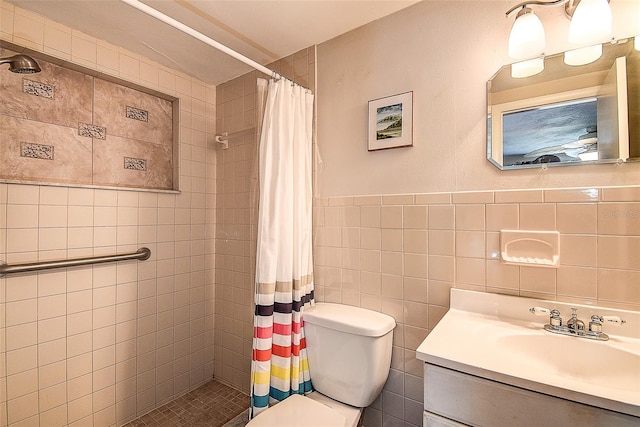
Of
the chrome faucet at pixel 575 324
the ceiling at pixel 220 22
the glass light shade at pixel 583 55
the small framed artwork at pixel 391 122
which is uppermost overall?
the ceiling at pixel 220 22

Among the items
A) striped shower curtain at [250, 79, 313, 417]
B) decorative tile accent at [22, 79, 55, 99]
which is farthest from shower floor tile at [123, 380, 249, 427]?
decorative tile accent at [22, 79, 55, 99]

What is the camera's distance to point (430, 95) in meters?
1.30

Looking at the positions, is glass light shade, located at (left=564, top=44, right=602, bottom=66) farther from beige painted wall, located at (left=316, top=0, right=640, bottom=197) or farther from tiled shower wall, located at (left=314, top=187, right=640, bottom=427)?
tiled shower wall, located at (left=314, top=187, right=640, bottom=427)

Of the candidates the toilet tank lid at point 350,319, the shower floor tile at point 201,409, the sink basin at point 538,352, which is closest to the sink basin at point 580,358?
the sink basin at point 538,352

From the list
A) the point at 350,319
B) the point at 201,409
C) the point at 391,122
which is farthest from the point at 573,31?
the point at 201,409

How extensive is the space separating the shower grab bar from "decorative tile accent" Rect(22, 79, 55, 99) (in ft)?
2.74

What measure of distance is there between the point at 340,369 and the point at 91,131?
6.00 feet

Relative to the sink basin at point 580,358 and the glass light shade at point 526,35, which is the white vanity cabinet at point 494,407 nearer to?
the sink basin at point 580,358

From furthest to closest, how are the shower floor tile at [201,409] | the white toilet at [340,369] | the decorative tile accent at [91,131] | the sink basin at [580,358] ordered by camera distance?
1. the shower floor tile at [201,409]
2. the decorative tile accent at [91,131]
3. the white toilet at [340,369]
4. the sink basin at [580,358]

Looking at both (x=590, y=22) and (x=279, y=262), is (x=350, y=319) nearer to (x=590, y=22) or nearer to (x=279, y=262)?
(x=279, y=262)

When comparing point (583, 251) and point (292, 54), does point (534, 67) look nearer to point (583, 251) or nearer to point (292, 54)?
point (583, 251)

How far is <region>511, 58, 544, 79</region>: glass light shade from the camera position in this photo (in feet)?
3.54

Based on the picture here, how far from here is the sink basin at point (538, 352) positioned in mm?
692

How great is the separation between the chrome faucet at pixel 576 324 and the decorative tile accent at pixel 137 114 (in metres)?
2.26
